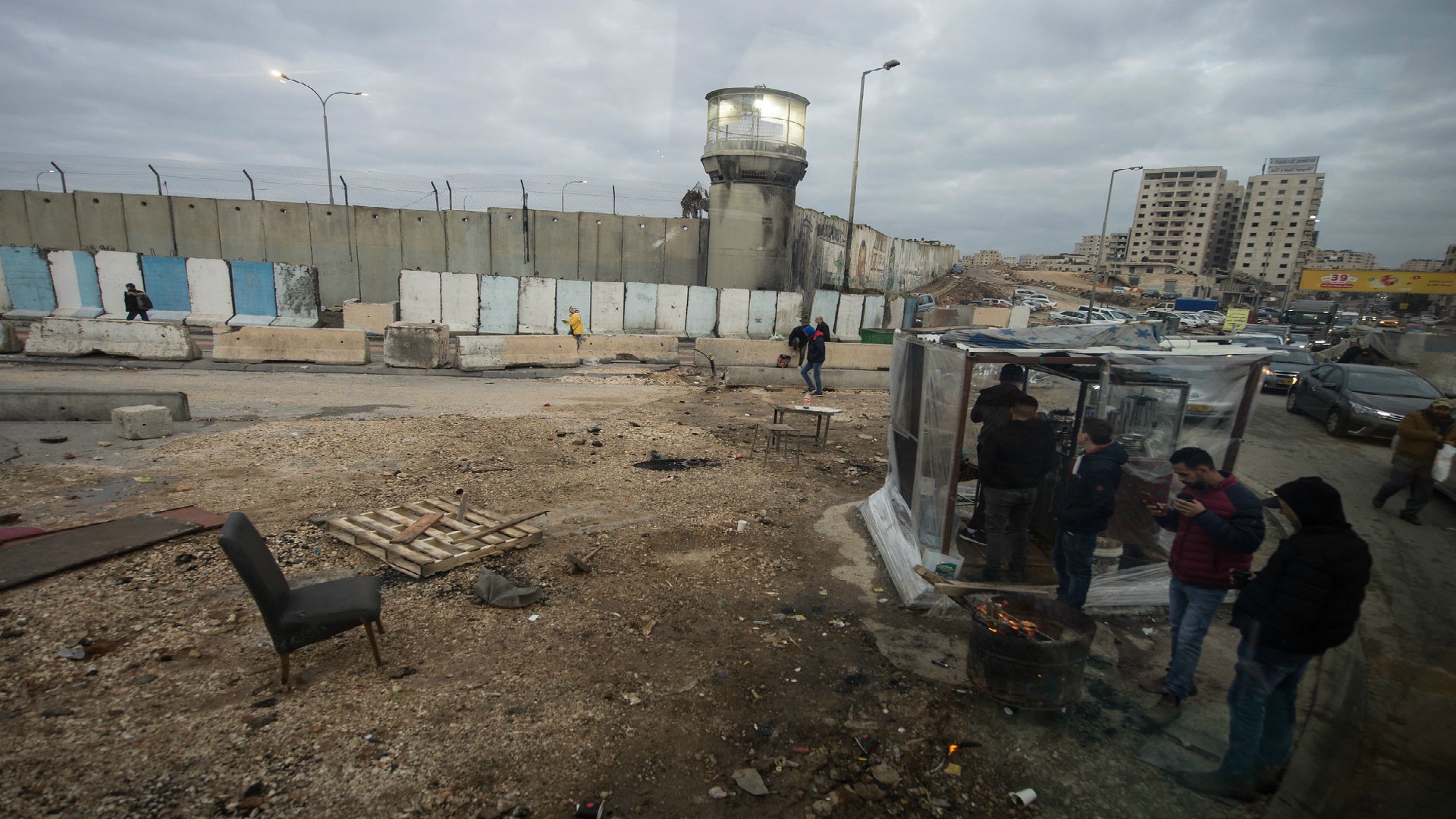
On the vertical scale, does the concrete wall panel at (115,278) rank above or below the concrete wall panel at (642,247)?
below

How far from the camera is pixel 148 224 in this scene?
962 inches

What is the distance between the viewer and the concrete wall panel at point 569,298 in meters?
21.2

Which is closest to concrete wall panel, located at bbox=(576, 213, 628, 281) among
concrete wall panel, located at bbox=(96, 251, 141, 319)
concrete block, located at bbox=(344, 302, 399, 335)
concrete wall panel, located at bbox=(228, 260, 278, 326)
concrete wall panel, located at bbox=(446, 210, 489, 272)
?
concrete wall panel, located at bbox=(446, 210, 489, 272)

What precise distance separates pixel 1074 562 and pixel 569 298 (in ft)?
62.6

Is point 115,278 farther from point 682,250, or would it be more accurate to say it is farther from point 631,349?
point 682,250

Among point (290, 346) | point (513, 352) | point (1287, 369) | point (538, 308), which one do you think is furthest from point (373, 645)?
point (1287, 369)

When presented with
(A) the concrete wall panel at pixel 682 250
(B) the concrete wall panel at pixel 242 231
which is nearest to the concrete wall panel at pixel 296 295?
(B) the concrete wall panel at pixel 242 231

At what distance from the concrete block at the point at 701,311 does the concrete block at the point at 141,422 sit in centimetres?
1561

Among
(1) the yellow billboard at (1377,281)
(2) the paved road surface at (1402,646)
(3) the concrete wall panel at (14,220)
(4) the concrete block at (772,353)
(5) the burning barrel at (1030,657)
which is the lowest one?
(2) the paved road surface at (1402,646)

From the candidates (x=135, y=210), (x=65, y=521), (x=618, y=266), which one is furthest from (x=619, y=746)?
(x=135, y=210)

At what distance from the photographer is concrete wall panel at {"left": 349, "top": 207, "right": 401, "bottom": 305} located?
82.8 feet

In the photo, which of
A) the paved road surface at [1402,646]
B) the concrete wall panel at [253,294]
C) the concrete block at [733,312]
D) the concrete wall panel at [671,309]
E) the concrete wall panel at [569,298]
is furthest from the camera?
the concrete block at [733,312]

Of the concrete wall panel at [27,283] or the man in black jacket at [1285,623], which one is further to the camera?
the concrete wall panel at [27,283]

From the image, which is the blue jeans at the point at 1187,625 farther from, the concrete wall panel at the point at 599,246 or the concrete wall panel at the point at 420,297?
the concrete wall panel at the point at 599,246
